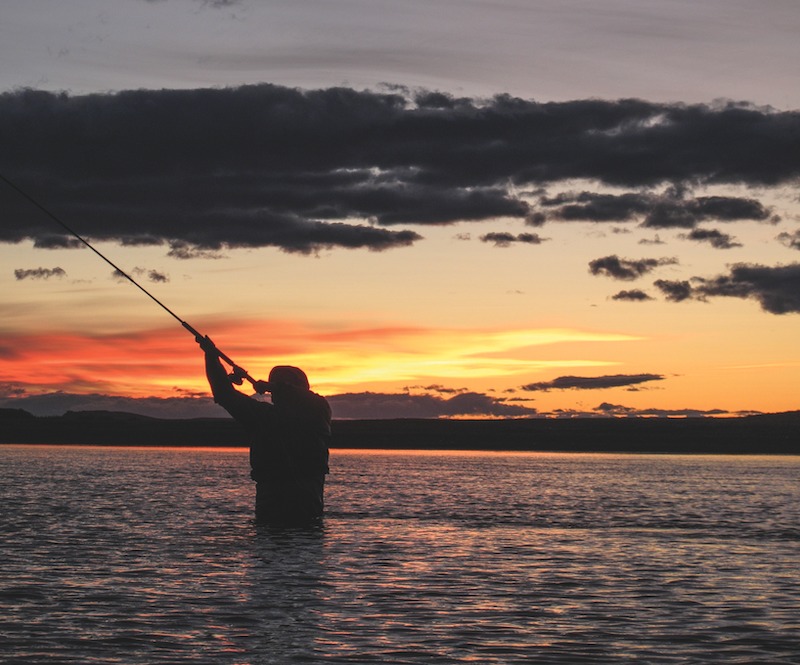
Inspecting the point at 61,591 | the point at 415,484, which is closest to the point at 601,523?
the point at 61,591

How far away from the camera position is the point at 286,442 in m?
34.7

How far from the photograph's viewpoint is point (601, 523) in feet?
134

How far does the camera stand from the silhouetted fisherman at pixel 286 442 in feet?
112

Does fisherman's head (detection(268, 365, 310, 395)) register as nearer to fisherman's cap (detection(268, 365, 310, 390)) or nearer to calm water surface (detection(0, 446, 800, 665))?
fisherman's cap (detection(268, 365, 310, 390))

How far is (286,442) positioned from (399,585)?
38.3ft

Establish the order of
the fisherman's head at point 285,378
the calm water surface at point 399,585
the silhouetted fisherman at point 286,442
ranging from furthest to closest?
the fisherman's head at point 285,378, the silhouetted fisherman at point 286,442, the calm water surface at point 399,585

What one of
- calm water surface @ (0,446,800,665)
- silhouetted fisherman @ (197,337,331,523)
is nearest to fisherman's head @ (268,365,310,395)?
silhouetted fisherman @ (197,337,331,523)

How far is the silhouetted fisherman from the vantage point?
3425 cm

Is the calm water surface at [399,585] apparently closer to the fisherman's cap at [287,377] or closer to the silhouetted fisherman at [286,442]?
the silhouetted fisherman at [286,442]

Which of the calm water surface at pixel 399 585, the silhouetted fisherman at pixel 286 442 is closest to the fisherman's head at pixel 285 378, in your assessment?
the silhouetted fisherman at pixel 286 442

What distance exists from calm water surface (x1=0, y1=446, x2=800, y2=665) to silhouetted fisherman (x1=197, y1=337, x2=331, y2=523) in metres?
1.03

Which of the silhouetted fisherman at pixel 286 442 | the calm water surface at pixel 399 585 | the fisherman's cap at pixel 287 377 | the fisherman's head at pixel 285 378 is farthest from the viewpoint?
the fisherman's cap at pixel 287 377

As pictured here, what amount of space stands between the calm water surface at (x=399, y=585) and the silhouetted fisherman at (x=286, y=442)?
3.39ft

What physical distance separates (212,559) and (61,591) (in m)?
6.16
